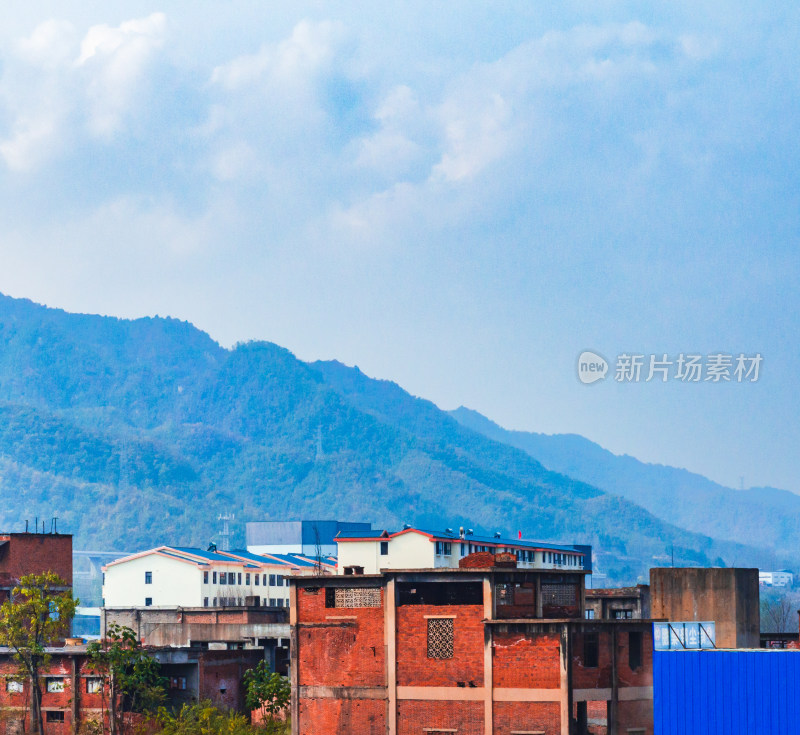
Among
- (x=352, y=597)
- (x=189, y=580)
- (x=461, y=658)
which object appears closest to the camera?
(x=461, y=658)

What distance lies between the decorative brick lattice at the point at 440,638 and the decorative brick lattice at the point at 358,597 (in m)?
2.38

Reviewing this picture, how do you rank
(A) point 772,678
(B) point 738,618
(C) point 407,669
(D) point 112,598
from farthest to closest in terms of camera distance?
(D) point 112,598
(B) point 738,618
(C) point 407,669
(A) point 772,678

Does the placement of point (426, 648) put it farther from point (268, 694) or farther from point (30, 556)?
point (30, 556)

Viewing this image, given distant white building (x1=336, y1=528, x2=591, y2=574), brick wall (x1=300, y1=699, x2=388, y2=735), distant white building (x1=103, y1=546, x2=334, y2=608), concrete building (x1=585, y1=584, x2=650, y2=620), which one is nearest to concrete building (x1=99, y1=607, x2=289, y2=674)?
distant white building (x1=336, y1=528, x2=591, y2=574)

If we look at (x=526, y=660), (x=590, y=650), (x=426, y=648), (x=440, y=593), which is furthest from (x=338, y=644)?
(x=590, y=650)

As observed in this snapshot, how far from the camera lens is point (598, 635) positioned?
47.6m

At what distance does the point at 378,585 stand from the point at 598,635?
838 cm

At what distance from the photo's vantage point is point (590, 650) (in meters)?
47.4

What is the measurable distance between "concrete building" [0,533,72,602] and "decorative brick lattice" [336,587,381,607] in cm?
3097

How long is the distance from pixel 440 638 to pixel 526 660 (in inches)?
138

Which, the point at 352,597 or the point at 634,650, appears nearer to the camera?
the point at 634,650

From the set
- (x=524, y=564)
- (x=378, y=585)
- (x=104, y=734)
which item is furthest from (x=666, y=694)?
(x=524, y=564)

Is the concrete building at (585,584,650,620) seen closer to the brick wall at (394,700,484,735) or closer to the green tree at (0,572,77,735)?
the brick wall at (394,700,484,735)

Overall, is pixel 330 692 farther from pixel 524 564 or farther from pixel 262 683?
pixel 524 564
